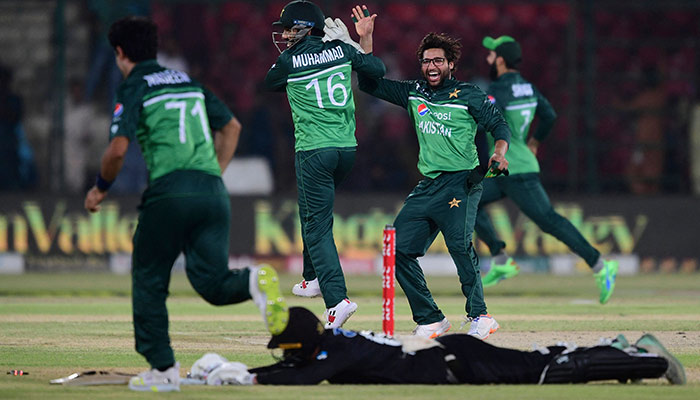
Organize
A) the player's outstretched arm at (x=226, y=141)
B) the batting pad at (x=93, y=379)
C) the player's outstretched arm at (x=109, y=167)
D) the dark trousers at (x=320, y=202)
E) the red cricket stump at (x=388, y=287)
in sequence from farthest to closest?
the dark trousers at (x=320, y=202)
the red cricket stump at (x=388, y=287)
the player's outstretched arm at (x=226, y=141)
the batting pad at (x=93, y=379)
the player's outstretched arm at (x=109, y=167)

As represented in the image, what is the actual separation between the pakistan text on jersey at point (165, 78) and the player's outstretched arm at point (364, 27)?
8.73 ft

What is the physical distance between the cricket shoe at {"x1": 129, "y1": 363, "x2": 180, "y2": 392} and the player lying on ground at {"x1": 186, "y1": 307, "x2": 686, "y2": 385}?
0.87 feet

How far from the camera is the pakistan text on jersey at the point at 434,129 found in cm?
923

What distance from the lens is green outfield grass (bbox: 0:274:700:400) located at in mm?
6922

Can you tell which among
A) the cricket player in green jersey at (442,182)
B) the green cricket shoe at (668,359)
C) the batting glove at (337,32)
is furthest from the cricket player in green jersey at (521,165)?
the green cricket shoe at (668,359)

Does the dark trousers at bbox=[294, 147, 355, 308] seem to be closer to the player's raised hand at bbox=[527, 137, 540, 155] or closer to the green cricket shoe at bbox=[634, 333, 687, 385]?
the green cricket shoe at bbox=[634, 333, 687, 385]

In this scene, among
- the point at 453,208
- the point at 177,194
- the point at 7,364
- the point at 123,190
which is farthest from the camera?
the point at 123,190

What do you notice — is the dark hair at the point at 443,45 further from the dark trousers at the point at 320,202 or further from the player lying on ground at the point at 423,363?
the player lying on ground at the point at 423,363

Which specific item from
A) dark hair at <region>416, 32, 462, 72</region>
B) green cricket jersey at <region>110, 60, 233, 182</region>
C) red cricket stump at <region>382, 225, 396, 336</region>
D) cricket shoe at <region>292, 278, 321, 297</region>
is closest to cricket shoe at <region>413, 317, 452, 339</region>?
red cricket stump at <region>382, 225, 396, 336</region>

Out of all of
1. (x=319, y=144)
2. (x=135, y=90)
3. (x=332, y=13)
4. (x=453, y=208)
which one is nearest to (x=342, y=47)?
(x=319, y=144)

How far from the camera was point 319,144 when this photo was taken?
960 cm

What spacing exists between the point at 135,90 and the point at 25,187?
1242 cm

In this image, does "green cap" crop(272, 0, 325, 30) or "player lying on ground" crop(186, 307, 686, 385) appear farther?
"green cap" crop(272, 0, 325, 30)

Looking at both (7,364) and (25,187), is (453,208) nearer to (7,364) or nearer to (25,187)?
(7,364)
